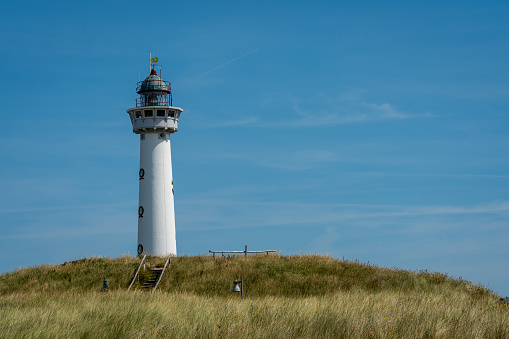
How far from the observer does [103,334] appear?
11766mm

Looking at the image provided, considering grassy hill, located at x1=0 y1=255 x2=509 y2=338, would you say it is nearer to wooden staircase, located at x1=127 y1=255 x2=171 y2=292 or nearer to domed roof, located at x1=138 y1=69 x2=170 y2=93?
wooden staircase, located at x1=127 y1=255 x2=171 y2=292

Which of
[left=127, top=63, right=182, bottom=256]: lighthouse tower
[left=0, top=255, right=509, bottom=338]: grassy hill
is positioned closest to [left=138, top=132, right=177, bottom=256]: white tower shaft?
[left=127, top=63, right=182, bottom=256]: lighthouse tower

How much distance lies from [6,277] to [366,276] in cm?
2232

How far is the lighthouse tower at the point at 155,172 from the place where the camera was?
36875mm

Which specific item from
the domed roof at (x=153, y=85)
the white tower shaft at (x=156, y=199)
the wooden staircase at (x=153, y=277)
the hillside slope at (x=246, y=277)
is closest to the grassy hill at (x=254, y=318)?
Answer: the wooden staircase at (x=153, y=277)

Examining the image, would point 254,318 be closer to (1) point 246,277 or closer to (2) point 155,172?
(1) point 246,277

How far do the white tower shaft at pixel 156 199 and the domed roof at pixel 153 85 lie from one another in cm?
341

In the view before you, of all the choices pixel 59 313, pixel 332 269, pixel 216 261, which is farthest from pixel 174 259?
pixel 59 313

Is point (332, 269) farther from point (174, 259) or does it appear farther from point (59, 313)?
point (59, 313)

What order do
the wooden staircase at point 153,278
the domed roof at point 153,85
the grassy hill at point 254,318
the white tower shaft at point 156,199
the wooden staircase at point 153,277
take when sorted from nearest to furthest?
1. the grassy hill at point 254,318
2. the wooden staircase at point 153,277
3. the wooden staircase at point 153,278
4. the white tower shaft at point 156,199
5. the domed roof at point 153,85

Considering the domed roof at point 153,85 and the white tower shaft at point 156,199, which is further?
the domed roof at point 153,85

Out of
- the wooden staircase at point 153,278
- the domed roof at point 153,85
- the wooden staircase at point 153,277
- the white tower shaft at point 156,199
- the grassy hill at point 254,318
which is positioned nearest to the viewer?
the grassy hill at point 254,318

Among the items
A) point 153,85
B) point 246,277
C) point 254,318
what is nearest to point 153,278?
point 246,277

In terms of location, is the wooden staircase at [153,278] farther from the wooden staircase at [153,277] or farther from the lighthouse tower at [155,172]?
the lighthouse tower at [155,172]
